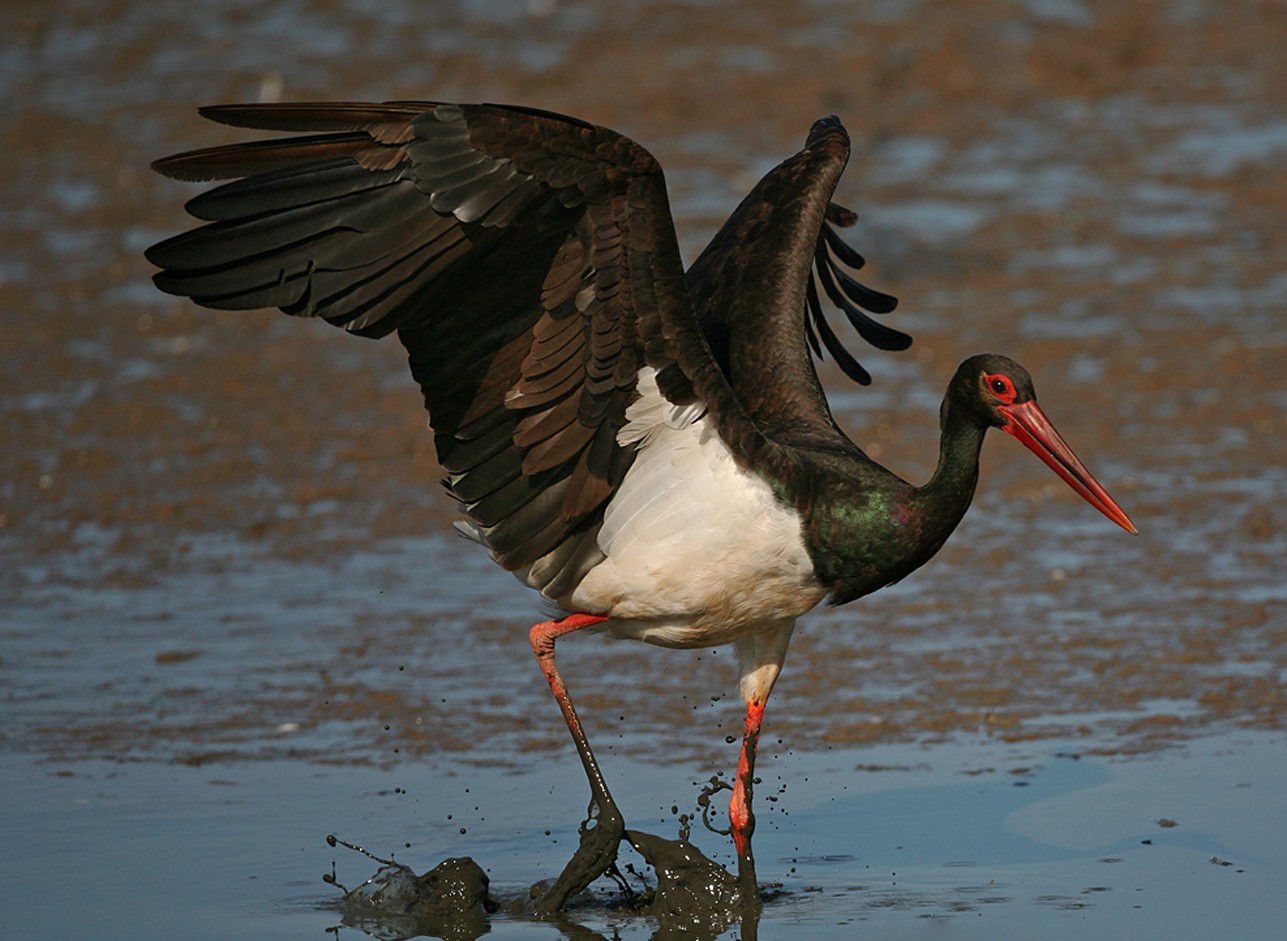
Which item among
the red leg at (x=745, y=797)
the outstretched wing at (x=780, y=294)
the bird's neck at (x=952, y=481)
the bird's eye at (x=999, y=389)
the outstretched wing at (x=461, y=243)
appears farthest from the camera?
the outstretched wing at (x=780, y=294)

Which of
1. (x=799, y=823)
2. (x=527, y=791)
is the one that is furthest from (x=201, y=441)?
(x=799, y=823)

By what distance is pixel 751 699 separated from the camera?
649 cm

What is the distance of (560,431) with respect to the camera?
5855mm

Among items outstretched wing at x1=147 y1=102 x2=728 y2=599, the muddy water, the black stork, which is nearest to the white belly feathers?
the black stork

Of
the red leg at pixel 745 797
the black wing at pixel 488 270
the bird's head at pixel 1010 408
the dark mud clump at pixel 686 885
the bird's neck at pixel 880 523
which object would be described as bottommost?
the dark mud clump at pixel 686 885

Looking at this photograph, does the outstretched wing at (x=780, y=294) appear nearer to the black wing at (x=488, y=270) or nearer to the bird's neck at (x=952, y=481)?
the bird's neck at (x=952, y=481)

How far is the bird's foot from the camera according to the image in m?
6.04

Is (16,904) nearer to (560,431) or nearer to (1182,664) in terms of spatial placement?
(560,431)

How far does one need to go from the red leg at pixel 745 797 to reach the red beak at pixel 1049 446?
1132 mm

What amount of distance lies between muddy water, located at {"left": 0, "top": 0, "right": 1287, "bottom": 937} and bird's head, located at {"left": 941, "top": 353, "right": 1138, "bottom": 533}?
1091 mm

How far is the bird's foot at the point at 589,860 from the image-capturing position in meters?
6.04

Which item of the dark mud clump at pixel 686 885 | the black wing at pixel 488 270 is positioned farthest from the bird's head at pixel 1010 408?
the dark mud clump at pixel 686 885

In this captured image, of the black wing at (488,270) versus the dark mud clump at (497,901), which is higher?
the black wing at (488,270)

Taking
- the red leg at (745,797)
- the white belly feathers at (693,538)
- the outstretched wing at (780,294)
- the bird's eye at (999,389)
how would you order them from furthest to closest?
the outstretched wing at (780,294)
the red leg at (745,797)
the bird's eye at (999,389)
the white belly feathers at (693,538)
